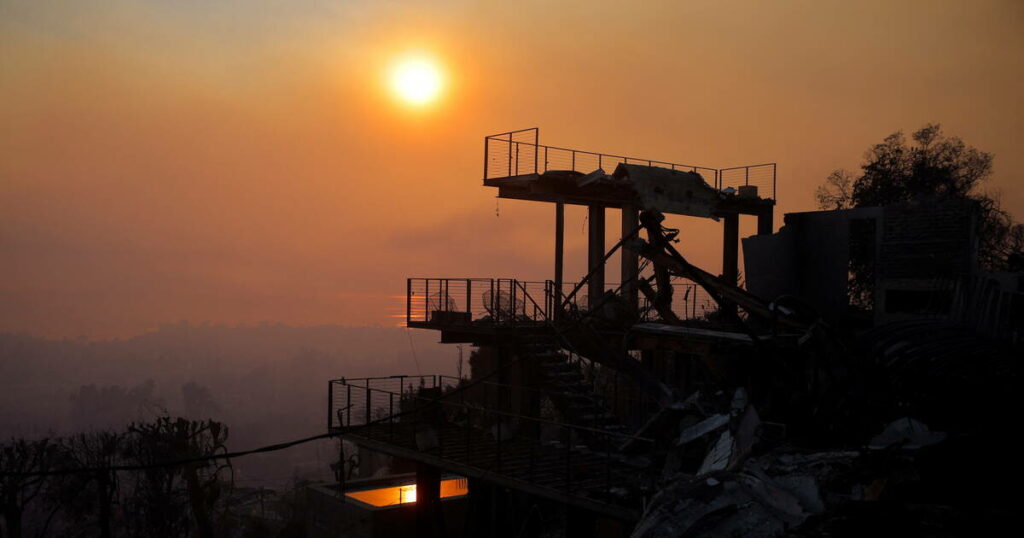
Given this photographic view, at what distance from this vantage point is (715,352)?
14.3 meters

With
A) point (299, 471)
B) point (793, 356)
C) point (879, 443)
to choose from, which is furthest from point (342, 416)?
point (299, 471)

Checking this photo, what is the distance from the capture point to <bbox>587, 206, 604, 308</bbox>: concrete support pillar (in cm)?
2778

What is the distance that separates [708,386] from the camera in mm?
15719

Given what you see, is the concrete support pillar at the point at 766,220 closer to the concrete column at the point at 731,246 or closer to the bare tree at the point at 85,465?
the concrete column at the point at 731,246

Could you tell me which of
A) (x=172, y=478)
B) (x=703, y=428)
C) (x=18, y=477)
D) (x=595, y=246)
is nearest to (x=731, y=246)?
(x=595, y=246)

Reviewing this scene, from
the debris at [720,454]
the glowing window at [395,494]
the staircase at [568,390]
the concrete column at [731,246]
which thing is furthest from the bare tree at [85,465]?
the debris at [720,454]

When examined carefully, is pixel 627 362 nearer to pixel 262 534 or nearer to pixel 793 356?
pixel 793 356

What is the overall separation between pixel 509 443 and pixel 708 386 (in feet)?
15.7

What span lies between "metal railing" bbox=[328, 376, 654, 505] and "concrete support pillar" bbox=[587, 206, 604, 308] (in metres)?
6.97

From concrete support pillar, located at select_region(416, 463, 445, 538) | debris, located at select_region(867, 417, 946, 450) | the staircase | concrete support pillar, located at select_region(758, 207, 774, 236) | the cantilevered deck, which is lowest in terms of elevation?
concrete support pillar, located at select_region(416, 463, 445, 538)

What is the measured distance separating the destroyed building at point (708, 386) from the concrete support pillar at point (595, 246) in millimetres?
→ 76

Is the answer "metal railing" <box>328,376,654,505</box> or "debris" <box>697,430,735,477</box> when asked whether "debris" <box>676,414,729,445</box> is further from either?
"metal railing" <box>328,376,654,505</box>

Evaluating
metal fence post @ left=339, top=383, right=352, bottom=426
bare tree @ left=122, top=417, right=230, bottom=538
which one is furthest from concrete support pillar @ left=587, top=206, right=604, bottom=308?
bare tree @ left=122, top=417, right=230, bottom=538

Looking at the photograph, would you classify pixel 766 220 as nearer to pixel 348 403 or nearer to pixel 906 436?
pixel 348 403
